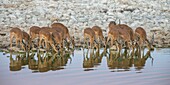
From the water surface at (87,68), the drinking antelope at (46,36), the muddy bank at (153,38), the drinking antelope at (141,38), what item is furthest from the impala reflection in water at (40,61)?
the drinking antelope at (141,38)

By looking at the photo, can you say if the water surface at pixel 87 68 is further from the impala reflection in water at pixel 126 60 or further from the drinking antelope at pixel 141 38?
the drinking antelope at pixel 141 38

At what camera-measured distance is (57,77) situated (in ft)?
33.8

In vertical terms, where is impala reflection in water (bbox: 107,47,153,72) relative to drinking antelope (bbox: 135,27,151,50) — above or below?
below

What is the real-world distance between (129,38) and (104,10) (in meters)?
8.42

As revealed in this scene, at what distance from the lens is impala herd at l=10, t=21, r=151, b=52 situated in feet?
46.2

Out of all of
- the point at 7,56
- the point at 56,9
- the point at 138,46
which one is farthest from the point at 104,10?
the point at 7,56

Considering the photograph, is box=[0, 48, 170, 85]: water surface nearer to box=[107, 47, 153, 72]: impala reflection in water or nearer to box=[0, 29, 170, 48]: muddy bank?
box=[107, 47, 153, 72]: impala reflection in water

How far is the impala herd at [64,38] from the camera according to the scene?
1409 cm

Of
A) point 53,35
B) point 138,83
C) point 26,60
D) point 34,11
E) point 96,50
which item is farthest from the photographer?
point 34,11

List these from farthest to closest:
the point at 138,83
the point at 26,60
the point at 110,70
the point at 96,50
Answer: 1. the point at 96,50
2. the point at 26,60
3. the point at 110,70
4. the point at 138,83

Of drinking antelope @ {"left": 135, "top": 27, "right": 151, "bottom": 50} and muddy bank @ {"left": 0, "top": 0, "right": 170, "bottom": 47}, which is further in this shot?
muddy bank @ {"left": 0, "top": 0, "right": 170, "bottom": 47}

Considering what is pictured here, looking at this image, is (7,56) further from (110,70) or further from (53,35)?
(110,70)

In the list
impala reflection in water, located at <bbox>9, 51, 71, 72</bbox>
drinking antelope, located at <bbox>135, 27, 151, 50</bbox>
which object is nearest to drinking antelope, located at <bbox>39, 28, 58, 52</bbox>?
impala reflection in water, located at <bbox>9, 51, 71, 72</bbox>

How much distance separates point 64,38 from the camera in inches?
590
